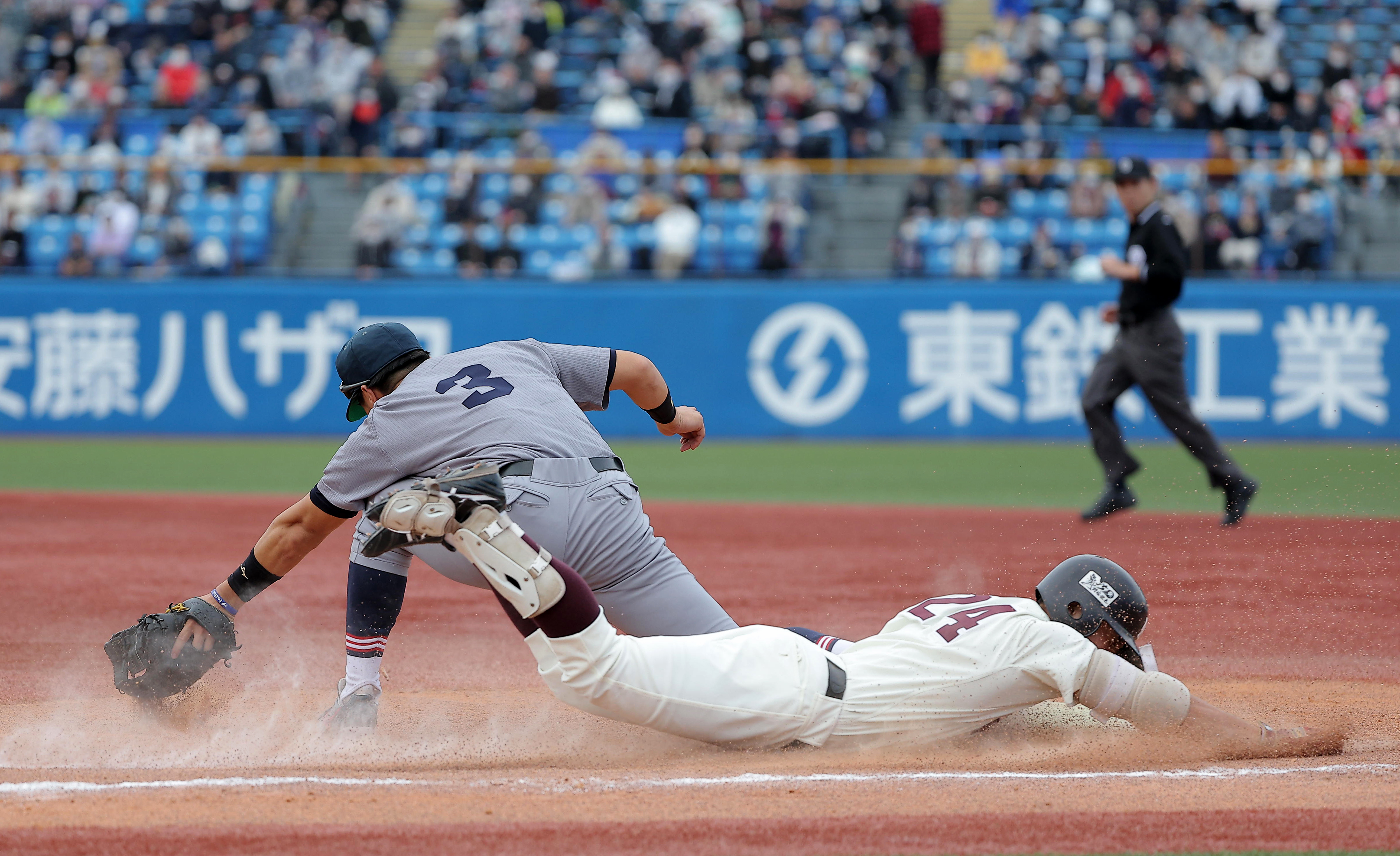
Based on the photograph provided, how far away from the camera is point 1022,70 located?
61.1 ft

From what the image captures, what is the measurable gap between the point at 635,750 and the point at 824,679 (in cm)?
64

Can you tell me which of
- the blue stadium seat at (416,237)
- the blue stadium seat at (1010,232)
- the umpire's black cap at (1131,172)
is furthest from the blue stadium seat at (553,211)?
the umpire's black cap at (1131,172)

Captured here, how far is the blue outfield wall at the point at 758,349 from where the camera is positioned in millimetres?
14586

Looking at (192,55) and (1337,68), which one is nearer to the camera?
(1337,68)

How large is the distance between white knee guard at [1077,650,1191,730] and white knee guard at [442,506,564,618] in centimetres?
148

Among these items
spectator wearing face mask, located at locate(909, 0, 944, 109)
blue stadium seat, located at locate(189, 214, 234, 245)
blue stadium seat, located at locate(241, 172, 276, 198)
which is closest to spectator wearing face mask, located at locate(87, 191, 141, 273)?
blue stadium seat, located at locate(189, 214, 234, 245)

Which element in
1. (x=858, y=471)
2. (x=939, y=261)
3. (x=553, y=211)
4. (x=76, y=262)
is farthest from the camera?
(x=553, y=211)

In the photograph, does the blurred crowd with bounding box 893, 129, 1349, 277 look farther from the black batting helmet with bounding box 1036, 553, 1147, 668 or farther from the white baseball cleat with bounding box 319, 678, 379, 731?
the white baseball cleat with bounding box 319, 678, 379, 731

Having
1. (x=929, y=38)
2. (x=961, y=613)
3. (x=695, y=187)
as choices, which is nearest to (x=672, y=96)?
(x=695, y=187)

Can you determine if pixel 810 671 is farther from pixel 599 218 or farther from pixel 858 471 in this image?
pixel 599 218

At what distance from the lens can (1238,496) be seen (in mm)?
8898

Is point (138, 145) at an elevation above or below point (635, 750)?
above

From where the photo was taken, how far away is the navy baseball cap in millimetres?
4387

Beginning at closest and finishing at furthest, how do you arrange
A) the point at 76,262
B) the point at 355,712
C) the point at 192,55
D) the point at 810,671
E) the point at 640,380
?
the point at 810,671 < the point at 355,712 < the point at 640,380 < the point at 76,262 < the point at 192,55
